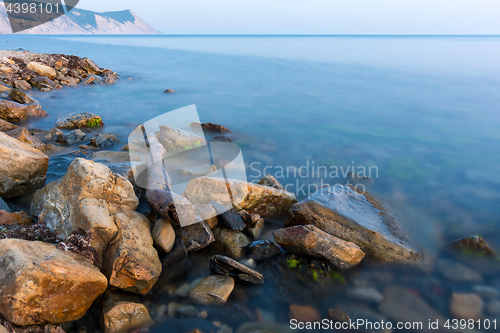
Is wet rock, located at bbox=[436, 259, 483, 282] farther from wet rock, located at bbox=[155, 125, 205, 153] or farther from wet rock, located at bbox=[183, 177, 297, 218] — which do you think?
wet rock, located at bbox=[155, 125, 205, 153]

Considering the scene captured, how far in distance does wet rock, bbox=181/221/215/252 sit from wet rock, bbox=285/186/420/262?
149 centimetres

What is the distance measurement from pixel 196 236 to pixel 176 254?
15.7 inches

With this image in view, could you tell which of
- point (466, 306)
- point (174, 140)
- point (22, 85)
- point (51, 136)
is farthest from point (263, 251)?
point (22, 85)

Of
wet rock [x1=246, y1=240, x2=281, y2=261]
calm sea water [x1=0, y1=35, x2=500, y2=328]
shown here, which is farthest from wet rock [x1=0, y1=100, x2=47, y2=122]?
wet rock [x1=246, y1=240, x2=281, y2=261]

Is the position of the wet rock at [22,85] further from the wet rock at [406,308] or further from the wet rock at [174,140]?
the wet rock at [406,308]

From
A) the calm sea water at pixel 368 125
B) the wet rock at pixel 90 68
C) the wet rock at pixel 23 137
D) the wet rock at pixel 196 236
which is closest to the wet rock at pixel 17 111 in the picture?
the calm sea water at pixel 368 125

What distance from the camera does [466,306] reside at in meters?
3.98

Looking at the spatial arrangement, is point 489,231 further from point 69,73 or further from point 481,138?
point 69,73

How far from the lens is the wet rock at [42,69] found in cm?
1636

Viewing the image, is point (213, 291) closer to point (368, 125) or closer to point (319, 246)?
point (319, 246)

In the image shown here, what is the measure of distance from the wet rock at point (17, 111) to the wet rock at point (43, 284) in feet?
28.7

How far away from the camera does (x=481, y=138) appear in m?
11.0

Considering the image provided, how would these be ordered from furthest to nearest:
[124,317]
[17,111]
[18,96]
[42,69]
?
[42,69] < [18,96] < [17,111] < [124,317]

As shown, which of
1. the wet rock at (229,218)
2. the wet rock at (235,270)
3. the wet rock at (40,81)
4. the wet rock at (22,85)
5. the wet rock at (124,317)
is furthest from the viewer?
the wet rock at (40,81)
